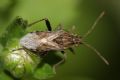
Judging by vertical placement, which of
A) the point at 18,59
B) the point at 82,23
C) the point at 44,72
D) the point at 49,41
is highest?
the point at 82,23

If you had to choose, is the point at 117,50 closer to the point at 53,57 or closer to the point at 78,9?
the point at 78,9

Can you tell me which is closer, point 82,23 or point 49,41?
point 49,41

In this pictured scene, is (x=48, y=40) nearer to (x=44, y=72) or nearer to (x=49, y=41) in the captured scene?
(x=49, y=41)

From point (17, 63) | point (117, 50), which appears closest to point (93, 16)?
point (117, 50)

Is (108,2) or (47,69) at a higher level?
(108,2)

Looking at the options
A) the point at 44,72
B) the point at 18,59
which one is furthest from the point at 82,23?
the point at 18,59
